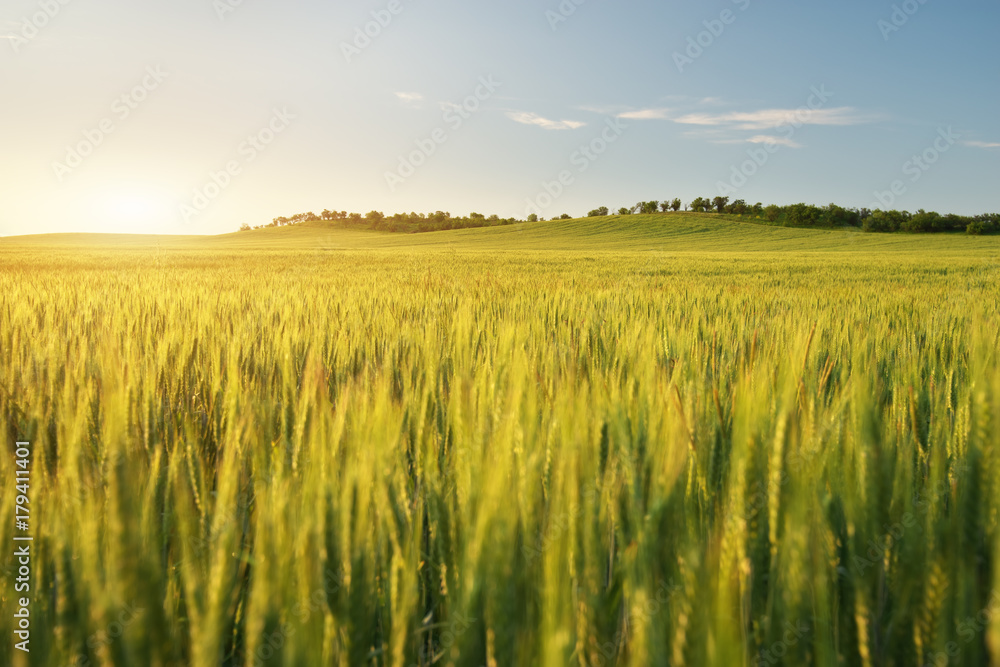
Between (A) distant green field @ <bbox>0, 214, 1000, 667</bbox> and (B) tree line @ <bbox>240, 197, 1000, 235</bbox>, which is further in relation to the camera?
(B) tree line @ <bbox>240, 197, 1000, 235</bbox>

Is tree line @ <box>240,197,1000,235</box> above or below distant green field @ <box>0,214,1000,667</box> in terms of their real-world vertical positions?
above

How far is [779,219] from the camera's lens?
4891cm

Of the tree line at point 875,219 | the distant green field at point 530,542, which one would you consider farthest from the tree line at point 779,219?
the distant green field at point 530,542

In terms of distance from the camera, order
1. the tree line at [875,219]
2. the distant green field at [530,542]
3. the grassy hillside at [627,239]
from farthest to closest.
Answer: the tree line at [875,219] < the grassy hillside at [627,239] < the distant green field at [530,542]

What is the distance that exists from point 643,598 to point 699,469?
37cm

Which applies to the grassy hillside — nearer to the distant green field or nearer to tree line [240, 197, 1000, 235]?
tree line [240, 197, 1000, 235]

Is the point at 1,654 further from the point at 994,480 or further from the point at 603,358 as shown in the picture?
the point at 603,358

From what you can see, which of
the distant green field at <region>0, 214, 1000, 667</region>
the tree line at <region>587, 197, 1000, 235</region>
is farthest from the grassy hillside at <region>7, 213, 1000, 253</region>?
the distant green field at <region>0, 214, 1000, 667</region>

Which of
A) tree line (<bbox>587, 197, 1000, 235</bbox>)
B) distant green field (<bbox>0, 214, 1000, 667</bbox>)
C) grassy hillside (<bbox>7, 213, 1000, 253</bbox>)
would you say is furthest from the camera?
tree line (<bbox>587, 197, 1000, 235</bbox>)

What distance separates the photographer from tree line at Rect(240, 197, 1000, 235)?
45188 millimetres

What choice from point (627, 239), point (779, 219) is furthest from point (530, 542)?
point (779, 219)

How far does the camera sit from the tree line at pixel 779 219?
45.2 m

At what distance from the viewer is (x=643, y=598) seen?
15.7 inches

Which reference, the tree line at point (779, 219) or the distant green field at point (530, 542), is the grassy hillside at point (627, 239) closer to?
the tree line at point (779, 219)
